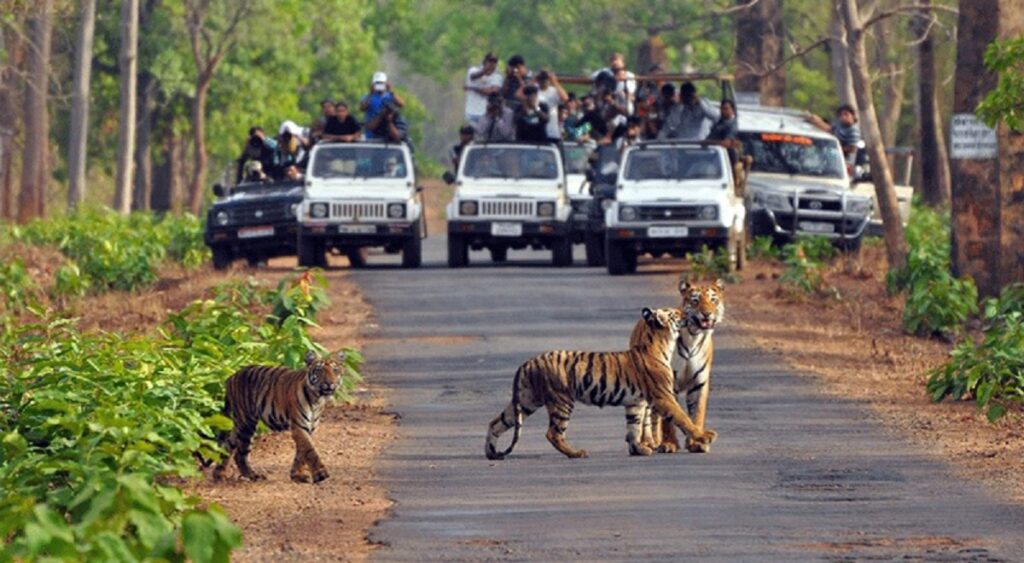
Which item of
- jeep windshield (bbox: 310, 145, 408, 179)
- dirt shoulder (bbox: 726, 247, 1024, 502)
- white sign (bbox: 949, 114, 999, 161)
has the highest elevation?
white sign (bbox: 949, 114, 999, 161)

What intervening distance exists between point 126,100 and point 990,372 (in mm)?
35259

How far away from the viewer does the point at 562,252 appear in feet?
112

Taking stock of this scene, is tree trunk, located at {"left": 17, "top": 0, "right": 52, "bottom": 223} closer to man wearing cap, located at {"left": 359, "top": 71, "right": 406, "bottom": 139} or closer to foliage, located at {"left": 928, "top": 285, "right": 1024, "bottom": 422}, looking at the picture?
man wearing cap, located at {"left": 359, "top": 71, "right": 406, "bottom": 139}

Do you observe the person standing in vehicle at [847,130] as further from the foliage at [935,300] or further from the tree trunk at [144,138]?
the tree trunk at [144,138]

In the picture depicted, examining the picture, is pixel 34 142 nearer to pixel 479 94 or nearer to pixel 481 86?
pixel 479 94

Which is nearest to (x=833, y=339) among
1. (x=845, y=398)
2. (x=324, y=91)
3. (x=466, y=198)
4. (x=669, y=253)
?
(x=845, y=398)

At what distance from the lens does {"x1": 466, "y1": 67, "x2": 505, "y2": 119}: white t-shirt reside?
35.3 meters

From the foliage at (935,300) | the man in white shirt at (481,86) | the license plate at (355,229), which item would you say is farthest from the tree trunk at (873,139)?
the man in white shirt at (481,86)

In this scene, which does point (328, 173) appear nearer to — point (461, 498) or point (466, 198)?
point (466, 198)

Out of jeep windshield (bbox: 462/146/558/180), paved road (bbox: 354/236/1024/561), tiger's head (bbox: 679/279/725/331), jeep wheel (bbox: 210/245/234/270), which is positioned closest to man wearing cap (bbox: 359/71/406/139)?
jeep windshield (bbox: 462/146/558/180)

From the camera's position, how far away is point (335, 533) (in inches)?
469

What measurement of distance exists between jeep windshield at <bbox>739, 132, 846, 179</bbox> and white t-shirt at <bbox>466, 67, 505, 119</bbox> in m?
3.53

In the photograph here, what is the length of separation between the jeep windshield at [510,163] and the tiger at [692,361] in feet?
60.8

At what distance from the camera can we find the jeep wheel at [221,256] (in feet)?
113
